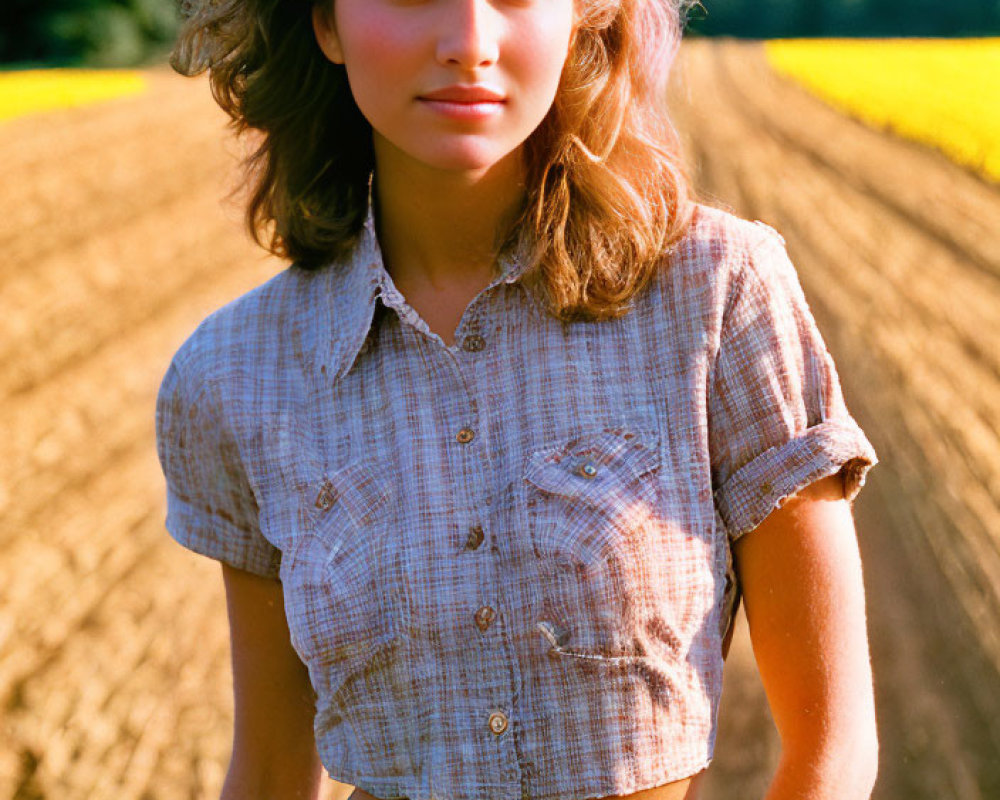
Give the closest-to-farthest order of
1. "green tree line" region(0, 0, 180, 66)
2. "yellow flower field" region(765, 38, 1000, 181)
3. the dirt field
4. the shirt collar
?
the shirt collar
the dirt field
"yellow flower field" region(765, 38, 1000, 181)
"green tree line" region(0, 0, 180, 66)

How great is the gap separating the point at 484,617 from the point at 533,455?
212 mm

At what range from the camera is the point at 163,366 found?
796cm

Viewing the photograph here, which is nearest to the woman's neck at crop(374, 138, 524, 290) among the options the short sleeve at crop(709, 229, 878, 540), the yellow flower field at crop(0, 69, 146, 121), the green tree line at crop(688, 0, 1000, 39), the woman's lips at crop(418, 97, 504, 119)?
the woman's lips at crop(418, 97, 504, 119)

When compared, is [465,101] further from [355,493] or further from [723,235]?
[355,493]

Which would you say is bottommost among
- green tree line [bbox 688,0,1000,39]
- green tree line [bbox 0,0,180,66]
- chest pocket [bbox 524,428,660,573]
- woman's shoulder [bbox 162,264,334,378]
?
green tree line [bbox 688,0,1000,39]

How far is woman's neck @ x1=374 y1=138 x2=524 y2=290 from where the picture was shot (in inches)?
73.1

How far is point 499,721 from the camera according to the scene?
5.45 feet

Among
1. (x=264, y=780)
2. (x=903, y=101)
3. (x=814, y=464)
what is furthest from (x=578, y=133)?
(x=903, y=101)

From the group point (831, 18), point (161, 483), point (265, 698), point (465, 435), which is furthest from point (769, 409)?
point (831, 18)

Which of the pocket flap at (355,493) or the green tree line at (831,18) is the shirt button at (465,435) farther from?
the green tree line at (831,18)

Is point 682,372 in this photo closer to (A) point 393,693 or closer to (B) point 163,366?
(A) point 393,693

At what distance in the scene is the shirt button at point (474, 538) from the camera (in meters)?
1.69

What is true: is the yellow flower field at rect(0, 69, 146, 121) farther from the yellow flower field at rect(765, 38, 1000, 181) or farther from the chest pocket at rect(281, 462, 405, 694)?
the chest pocket at rect(281, 462, 405, 694)

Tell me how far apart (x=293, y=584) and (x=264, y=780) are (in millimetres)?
378
